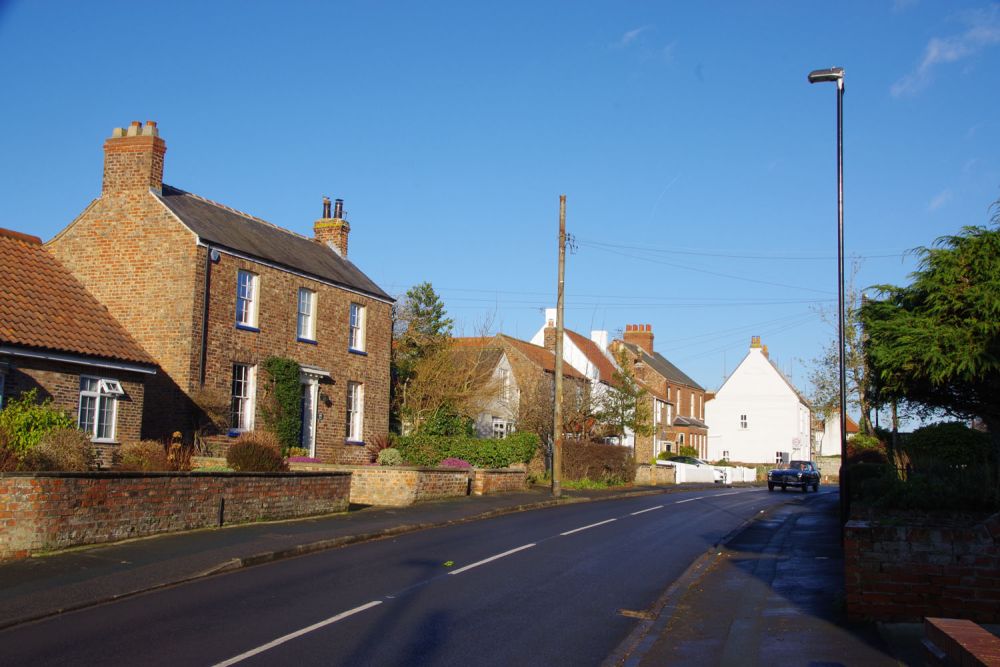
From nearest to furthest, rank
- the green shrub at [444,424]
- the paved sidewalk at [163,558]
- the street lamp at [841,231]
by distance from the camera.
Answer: the paved sidewalk at [163,558] → the street lamp at [841,231] → the green shrub at [444,424]

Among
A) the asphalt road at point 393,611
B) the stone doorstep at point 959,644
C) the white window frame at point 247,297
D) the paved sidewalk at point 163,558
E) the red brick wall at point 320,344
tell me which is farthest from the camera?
the white window frame at point 247,297

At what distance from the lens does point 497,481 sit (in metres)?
29.5

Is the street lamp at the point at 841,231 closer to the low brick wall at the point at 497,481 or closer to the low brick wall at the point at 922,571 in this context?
the low brick wall at the point at 922,571

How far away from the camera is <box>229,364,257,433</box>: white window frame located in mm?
26750

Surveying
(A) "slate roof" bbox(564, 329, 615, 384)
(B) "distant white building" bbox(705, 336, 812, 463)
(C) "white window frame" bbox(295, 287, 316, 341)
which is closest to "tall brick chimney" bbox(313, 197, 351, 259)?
(C) "white window frame" bbox(295, 287, 316, 341)

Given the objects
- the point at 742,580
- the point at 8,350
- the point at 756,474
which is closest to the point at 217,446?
the point at 8,350

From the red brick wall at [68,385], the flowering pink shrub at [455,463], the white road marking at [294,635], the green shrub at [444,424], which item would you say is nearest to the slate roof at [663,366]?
the green shrub at [444,424]

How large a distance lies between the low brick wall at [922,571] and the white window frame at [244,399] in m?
20.5

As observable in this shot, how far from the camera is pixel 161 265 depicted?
25.9m

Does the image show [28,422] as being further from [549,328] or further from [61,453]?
[549,328]

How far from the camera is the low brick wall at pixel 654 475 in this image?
46528 mm

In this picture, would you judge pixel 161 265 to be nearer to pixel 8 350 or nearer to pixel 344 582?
pixel 8 350

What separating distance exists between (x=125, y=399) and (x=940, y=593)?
61.6ft

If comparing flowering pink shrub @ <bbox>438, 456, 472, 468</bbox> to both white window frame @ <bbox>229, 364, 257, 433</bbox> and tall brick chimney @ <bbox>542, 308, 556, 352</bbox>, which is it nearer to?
white window frame @ <bbox>229, 364, 257, 433</bbox>
